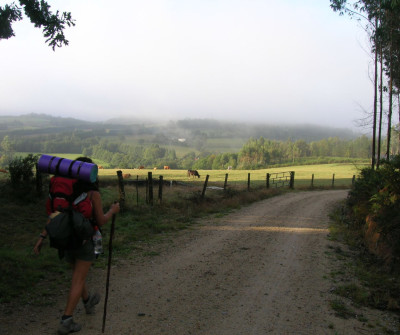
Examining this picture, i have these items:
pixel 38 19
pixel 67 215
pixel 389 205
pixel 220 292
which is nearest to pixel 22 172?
pixel 38 19

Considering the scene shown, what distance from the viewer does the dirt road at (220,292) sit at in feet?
12.3

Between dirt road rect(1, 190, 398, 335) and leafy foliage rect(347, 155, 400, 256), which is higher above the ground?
leafy foliage rect(347, 155, 400, 256)

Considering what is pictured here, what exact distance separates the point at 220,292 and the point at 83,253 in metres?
2.39

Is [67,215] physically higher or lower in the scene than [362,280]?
higher

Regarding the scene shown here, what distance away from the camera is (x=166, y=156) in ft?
624

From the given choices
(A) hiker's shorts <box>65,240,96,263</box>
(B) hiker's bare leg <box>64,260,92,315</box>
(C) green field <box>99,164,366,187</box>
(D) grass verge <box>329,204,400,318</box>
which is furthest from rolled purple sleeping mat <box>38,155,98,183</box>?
(C) green field <box>99,164,366,187</box>

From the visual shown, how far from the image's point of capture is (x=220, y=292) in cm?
483

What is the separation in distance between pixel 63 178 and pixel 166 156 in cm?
18825

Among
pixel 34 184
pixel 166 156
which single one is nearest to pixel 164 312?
pixel 34 184

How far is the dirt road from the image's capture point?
3.75 m

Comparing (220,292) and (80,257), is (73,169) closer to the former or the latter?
(80,257)

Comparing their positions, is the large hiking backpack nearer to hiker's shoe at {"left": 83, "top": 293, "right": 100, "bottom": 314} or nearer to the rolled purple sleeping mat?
the rolled purple sleeping mat

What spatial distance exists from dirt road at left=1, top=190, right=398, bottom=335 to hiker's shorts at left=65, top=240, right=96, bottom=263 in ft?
2.77

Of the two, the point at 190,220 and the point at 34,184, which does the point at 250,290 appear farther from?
the point at 34,184
